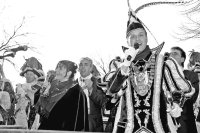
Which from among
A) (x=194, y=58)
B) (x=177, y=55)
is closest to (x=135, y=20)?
(x=177, y=55)

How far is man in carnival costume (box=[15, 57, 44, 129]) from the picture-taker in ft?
29.1

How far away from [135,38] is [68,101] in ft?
6.46

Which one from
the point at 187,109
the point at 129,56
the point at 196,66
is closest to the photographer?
the point at 129,56

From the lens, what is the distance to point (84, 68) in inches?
296

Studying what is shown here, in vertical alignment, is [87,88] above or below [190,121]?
above

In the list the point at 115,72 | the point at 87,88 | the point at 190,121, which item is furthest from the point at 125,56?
the point at 87,88

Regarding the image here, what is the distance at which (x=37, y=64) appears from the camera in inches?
385

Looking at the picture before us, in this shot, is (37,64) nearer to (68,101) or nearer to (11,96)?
(11,96)

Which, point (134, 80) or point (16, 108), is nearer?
point (134, 80)

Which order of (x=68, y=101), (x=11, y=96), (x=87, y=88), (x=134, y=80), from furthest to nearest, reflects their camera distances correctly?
(x=11, y=96) < (x=87, y=88) < (x=68, y=101) < (x=134, y=80)

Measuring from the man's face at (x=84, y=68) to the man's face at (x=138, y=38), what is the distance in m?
2.76

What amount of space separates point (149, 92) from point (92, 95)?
289cm

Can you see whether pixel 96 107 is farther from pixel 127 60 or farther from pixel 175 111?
pixel 127 60

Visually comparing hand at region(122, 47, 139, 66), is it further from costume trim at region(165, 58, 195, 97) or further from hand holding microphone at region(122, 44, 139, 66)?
costume trim at region(165, 58, 195, 97)
